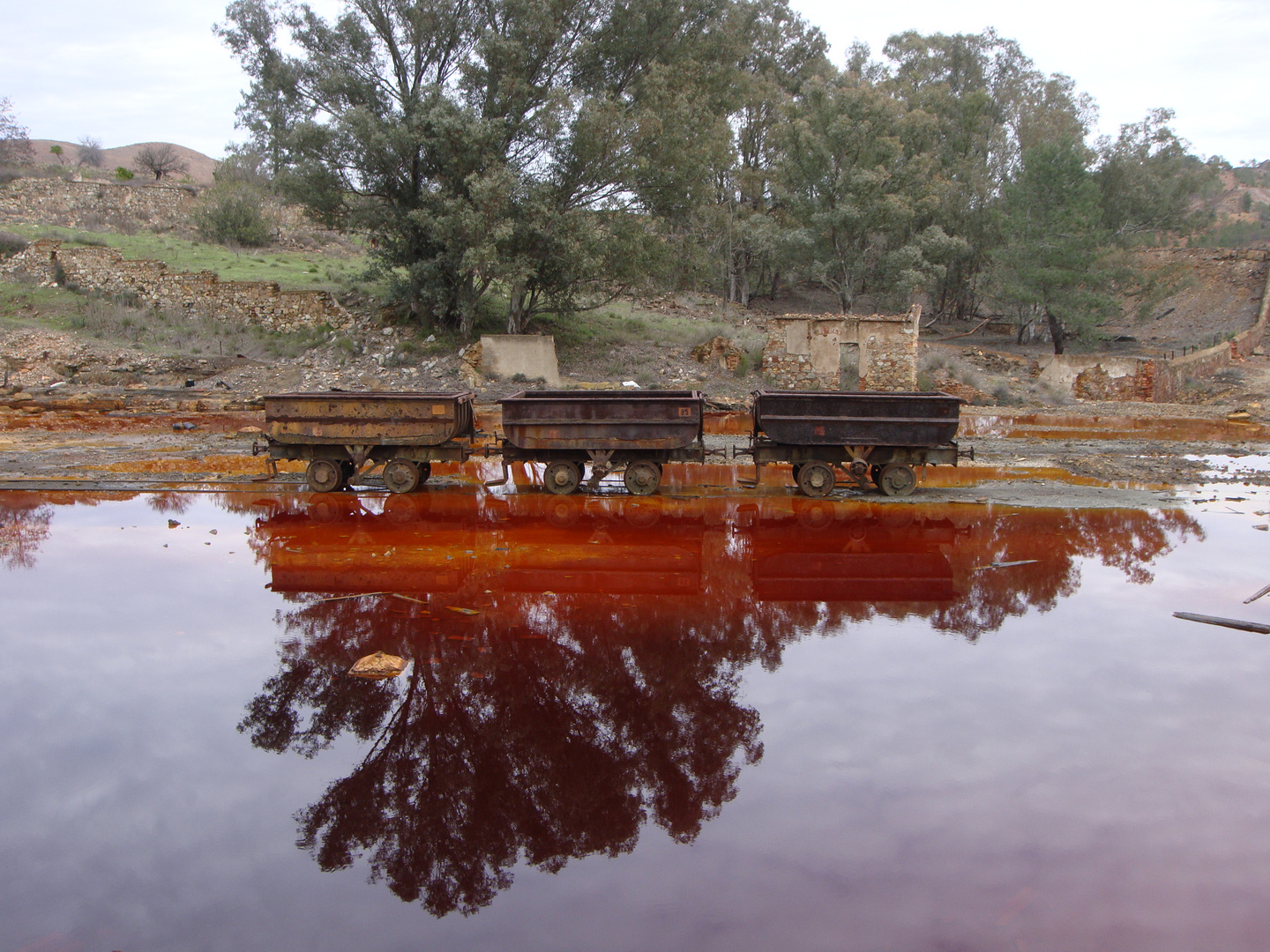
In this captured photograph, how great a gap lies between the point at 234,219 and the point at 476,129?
757 inches

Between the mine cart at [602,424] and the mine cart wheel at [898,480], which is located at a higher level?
the mine cart at [602,424]

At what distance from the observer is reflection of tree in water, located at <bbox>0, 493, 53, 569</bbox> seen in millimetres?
10289

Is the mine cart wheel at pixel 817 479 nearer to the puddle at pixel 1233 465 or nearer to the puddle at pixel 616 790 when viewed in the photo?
the puddle at pixel 616 790

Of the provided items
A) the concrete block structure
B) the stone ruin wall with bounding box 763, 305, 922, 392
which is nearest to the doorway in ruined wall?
the stone ruin wall with bounding box 763, 305, 922, 392

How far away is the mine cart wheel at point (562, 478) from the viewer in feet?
44.0

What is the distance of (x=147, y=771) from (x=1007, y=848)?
17.8 ft

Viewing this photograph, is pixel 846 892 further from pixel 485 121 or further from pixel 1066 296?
pixel 1066 296

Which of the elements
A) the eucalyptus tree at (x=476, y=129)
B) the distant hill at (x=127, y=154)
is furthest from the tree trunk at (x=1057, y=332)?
the distant hill at (x=127, y=154)

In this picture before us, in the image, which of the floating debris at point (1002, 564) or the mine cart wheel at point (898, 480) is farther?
the mine cart wheel at point (898, 480)

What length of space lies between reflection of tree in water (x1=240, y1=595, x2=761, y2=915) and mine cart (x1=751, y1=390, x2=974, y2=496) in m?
6.08

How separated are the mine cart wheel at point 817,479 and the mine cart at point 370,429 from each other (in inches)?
208

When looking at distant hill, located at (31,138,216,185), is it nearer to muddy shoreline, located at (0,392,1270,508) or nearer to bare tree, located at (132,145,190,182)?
bare tree, located at (132,145,190,182)

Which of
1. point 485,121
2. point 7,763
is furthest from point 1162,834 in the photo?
point 485,121

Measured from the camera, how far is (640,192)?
2700 cm
